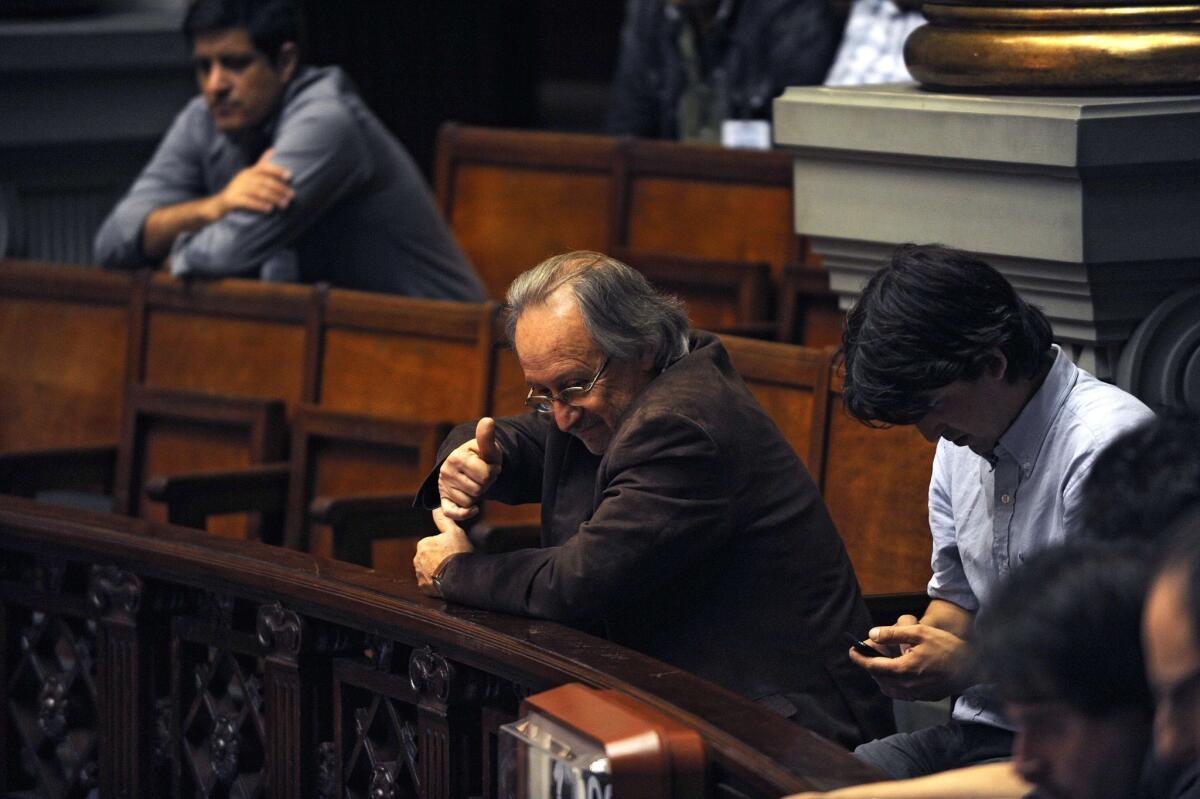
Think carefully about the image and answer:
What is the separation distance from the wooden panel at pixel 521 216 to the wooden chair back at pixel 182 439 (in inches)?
49.6

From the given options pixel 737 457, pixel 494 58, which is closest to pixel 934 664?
pixel 737 457

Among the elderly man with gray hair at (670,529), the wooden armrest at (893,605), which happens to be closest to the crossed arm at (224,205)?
the elderly man with gray hair at (670,529)

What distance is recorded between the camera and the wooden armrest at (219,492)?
3646 millimetres

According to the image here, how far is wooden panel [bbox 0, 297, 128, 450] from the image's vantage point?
15.2ft

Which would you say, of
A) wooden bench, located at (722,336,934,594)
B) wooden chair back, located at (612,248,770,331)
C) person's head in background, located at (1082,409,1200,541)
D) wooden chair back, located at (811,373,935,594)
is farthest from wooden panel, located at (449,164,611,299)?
person's head in background, located at (1082,409,1200,541)

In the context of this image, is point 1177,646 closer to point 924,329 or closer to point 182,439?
point 924,329

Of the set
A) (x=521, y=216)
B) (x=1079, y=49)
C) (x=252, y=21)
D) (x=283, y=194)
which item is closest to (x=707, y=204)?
(x=521, y=216)

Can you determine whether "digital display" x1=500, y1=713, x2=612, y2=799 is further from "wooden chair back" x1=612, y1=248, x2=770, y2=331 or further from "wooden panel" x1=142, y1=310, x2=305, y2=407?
"wooden chair back" x1=612, y1=248, x2=770, y2=331

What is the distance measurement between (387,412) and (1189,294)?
1915mm

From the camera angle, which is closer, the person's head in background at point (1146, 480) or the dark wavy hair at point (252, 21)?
the person's head in background at point (1146, 480)

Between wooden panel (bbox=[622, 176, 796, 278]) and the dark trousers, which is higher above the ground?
wooden panel (bbox=[622, 176, 796, 278])

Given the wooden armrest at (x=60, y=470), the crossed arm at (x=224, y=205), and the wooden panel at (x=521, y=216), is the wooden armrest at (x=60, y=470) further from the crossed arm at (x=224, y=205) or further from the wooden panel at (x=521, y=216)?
the wooden panel at (x=521, y=216)

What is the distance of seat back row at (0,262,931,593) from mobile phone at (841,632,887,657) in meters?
0.83

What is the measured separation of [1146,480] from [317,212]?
3220 millimetres
